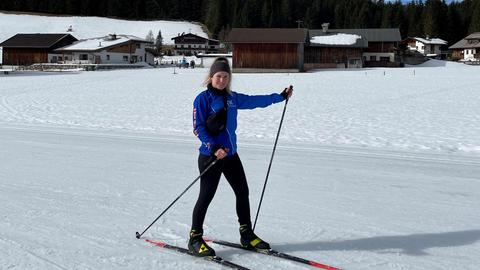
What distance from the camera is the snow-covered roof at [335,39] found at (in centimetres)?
6334

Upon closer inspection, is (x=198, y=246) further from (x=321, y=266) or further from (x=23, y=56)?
(x=23, y=56)

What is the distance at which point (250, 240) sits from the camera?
14.6 ft

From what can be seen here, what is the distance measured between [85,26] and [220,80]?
108 meters

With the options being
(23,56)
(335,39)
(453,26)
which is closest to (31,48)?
(23,56)

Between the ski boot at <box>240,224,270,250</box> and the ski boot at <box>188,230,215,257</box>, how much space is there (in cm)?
32

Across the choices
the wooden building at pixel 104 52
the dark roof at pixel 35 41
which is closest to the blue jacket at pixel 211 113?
the wooden building at pixel 104 52

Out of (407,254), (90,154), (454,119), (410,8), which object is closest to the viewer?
(407,254)

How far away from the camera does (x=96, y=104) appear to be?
20469 millimetres

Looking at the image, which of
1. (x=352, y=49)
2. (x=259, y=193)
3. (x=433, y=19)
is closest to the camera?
(x=259, y=193)

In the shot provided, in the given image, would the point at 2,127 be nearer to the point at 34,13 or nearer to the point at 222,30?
the point at 222,30

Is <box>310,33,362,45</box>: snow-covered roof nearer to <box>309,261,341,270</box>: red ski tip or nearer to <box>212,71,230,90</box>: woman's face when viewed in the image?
<box>212,71,230,90</box>: woman's face

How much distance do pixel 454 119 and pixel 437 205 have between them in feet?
33.5

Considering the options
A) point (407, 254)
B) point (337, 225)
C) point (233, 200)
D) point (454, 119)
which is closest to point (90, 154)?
point (233, 200)

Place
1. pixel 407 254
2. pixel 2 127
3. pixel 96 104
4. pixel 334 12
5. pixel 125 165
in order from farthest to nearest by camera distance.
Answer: pixel 334 12 < pixel 96 104 < pixel 2 127 < pixel 125 165 < pixel 407 254
